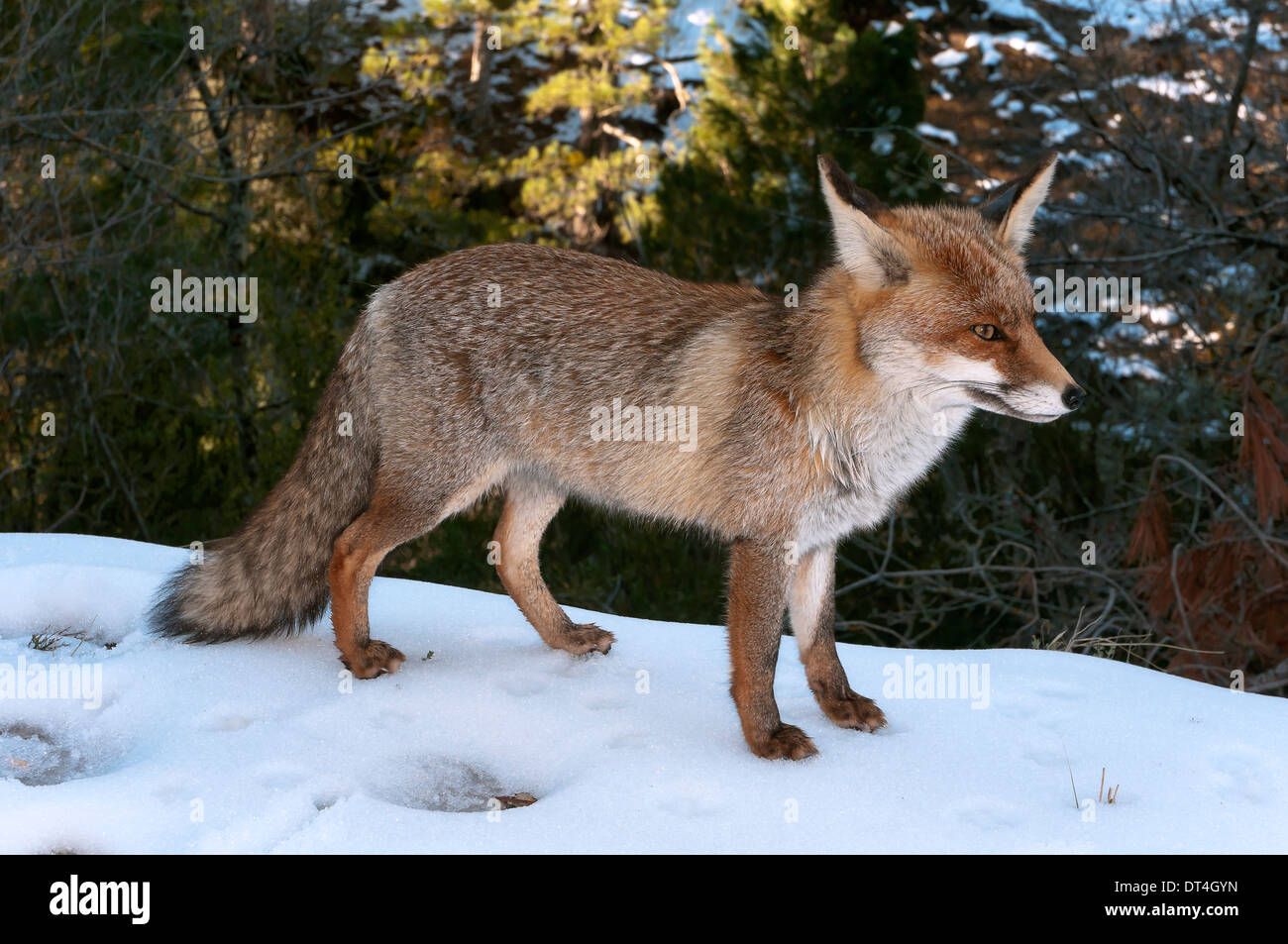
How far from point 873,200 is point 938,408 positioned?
0.68 meters

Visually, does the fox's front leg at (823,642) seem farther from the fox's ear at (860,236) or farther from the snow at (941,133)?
the snow at (941,133)

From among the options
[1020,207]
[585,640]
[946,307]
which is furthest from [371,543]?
[1020,207]

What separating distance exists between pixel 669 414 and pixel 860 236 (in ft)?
2.96

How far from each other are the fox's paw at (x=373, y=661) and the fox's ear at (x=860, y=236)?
2.19 m

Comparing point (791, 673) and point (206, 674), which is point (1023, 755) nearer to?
point (791, 673)

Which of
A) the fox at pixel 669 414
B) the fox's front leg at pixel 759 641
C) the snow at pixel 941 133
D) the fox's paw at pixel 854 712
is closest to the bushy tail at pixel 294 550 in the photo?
the fox at pixel 669 414

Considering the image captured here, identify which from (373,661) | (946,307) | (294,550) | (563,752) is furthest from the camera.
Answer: (294,550)

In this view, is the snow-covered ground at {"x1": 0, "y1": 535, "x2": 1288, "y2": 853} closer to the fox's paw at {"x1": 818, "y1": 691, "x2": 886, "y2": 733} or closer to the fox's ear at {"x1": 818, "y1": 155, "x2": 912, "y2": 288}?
the fox's paw at {"x1": 818, "y1": 691, "x2": 886, "y2": 733}

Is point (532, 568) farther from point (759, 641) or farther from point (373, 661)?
point (759, 641)

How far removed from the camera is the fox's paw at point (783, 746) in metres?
3.60

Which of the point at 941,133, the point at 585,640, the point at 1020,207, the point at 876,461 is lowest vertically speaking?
the point at 585,640

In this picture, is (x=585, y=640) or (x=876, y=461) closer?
(x=876, y=461)

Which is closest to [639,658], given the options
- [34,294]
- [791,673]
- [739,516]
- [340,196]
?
[791,673]

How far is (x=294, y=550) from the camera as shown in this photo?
4.36m
